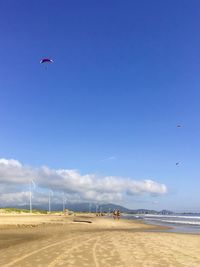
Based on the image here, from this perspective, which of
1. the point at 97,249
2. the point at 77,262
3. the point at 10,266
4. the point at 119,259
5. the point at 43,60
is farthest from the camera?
the point at 43,60

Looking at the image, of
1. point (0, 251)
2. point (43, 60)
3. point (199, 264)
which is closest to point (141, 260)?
point (199, 264)

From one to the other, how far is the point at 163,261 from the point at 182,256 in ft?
8.60

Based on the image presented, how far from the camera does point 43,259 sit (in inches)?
710

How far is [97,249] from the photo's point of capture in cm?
2280

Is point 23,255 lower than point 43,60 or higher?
lower

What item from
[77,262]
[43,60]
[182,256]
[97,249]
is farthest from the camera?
[43,60]

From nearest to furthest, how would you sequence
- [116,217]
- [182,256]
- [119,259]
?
[119,259], [182,256], [116,217]

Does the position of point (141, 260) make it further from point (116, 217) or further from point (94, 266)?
point (116, 217)

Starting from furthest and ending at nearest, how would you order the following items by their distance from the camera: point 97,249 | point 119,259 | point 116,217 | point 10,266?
point 116,217 → point 97,249 → point 119,259 → point 10,266

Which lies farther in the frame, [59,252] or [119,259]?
[59,252]

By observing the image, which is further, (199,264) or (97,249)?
(97,249)

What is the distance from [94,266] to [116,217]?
285ft

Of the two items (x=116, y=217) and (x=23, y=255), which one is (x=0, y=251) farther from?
(x=116, y=217)

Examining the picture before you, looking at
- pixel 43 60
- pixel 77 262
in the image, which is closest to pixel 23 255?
pixel 77 262
